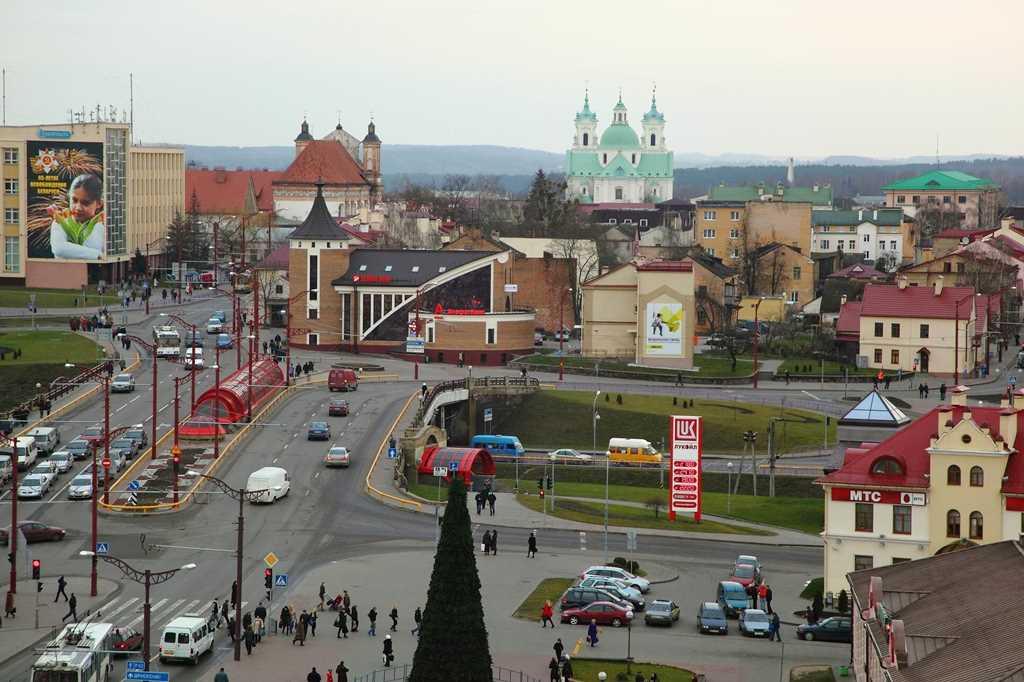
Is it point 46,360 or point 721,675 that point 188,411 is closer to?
point 46,360

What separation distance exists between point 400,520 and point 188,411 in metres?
19.5

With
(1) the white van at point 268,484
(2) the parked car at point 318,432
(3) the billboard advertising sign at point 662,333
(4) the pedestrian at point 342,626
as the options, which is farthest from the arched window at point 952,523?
(3) the billboard advertising sign at point 662,333

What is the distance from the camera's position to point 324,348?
117375 mm

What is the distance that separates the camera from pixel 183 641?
166ft

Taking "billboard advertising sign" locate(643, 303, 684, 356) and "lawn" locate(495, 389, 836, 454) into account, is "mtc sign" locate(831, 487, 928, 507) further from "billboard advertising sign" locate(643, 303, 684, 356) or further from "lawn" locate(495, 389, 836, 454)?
"billboard advertising sign" locate(643, 303, 684, 356)

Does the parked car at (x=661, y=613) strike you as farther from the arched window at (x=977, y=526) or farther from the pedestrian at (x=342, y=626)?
the arched window at (x=977, y=526)

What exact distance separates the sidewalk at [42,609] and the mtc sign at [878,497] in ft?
72.9

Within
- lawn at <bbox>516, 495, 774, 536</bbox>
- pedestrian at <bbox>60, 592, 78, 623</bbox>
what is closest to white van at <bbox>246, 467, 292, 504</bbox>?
lawn at <bbox>516, 495, 774, 536</bbox>

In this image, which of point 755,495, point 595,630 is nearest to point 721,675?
point 595,630

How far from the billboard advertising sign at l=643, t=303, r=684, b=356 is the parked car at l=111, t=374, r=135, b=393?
104ft

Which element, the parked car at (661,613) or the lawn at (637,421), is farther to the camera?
the lawn at (637,421)

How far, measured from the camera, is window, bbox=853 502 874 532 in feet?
196

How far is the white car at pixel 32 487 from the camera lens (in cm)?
7081

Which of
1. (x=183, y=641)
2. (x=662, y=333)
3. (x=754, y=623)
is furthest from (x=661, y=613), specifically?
(x=662, y=333)
